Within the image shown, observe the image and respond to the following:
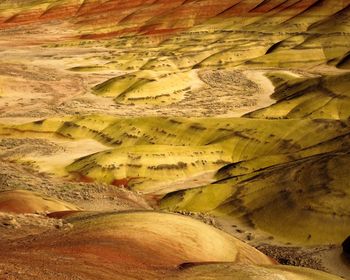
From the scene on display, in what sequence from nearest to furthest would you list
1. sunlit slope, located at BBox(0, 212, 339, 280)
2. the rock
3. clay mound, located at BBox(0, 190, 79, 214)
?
sunlit slope, located at BBox(0, 212, 339, 280) < clay mound, located at BBox(0, 190, 79, 214) < the rock

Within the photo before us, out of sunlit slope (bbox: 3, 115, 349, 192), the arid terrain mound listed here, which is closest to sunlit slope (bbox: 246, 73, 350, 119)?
the arid terrain mound

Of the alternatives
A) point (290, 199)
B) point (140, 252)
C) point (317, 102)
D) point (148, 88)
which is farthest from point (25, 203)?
point (148, 88)

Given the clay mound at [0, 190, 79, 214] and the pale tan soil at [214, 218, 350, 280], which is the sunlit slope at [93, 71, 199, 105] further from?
the clay mound at [0, 190, 79, 214]

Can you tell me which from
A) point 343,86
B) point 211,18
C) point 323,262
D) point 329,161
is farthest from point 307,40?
point 323,262

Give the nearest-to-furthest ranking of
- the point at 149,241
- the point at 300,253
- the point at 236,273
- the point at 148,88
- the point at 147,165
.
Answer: the point at 236,273, the point at 149,241, the point at 300,253, the point at 147,165, the point at 148,88

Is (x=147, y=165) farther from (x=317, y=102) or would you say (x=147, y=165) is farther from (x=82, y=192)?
(x=317, y=102)

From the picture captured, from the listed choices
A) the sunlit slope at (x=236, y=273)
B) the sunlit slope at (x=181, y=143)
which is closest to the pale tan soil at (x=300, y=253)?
the sunlit slope at (x=236, y=273)
